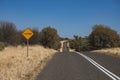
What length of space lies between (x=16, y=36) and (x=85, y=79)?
50868 millimetres

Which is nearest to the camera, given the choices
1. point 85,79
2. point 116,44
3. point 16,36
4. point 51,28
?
point 85,79

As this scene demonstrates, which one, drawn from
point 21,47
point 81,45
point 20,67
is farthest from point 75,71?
point 81,45

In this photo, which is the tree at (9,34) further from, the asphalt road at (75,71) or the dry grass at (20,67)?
the asphalt road at (75,71)

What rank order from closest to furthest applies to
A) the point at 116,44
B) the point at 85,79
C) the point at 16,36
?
1. the point at 85,79
2. the point at 16,36
3. the point at 116,44

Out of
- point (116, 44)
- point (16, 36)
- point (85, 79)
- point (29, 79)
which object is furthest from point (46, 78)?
point (116, 44)

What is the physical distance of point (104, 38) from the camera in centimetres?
9362

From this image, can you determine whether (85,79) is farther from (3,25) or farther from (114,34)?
(114,34)

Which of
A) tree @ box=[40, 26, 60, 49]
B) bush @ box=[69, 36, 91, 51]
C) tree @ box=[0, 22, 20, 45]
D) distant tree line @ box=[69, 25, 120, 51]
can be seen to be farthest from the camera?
bush @ box=[69, 36, 91, 51]

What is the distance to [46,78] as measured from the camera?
14.0 meters

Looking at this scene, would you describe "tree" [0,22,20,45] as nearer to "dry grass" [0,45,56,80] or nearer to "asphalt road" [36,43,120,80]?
"dry grass" [0,45,56,80]

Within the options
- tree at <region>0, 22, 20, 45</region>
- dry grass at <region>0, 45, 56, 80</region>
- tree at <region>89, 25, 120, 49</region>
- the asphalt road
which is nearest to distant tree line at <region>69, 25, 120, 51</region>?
tree at <region>89, 25, 120, 49</region>

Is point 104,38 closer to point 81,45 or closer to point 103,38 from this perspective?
point 103,38

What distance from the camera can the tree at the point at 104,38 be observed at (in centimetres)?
9305

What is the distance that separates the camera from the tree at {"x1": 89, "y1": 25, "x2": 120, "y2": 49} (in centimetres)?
9305
